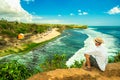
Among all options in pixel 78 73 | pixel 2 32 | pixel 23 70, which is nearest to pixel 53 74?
pixel 78 73

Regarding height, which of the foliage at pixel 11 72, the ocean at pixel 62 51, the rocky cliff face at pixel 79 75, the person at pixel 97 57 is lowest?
the ocean at pixel 62 51

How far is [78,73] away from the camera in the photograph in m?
11.3

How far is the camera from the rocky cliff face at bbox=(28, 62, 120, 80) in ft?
35.6

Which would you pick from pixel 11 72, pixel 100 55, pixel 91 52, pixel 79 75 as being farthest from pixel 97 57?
pixel 11 72

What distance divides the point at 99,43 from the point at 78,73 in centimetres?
152

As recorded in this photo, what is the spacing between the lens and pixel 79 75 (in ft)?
36.8

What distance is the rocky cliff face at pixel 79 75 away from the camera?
1085 cm

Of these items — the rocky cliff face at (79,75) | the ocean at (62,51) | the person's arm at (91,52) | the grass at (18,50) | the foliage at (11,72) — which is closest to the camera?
the rocky cliff face at (79,75)

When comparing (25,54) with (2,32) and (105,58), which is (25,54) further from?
(105,58)

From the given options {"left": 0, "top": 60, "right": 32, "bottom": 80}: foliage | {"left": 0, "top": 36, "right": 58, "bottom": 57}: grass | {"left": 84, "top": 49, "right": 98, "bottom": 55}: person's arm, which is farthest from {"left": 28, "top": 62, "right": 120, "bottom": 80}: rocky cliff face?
{"left": 0, "top": 36, "right": 58, "bottom": 57}: grass

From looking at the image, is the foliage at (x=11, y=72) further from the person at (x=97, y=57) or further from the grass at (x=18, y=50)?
the grass at (x=18, y=50)

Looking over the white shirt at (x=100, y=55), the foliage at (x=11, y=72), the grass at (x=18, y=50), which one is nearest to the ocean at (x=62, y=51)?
the grass at (x=18, y=50)

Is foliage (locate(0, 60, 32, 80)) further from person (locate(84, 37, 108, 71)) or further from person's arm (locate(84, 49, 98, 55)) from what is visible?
person's arm (locate(84, 49, 98, 55))

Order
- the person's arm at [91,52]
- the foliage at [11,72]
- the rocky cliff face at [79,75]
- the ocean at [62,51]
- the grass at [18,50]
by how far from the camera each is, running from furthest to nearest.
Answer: the grass at [18,50], the ocean at [62,51], the foliage at [11,72], the person's arm at [91,52], the rocky cliff face at [79,75]
